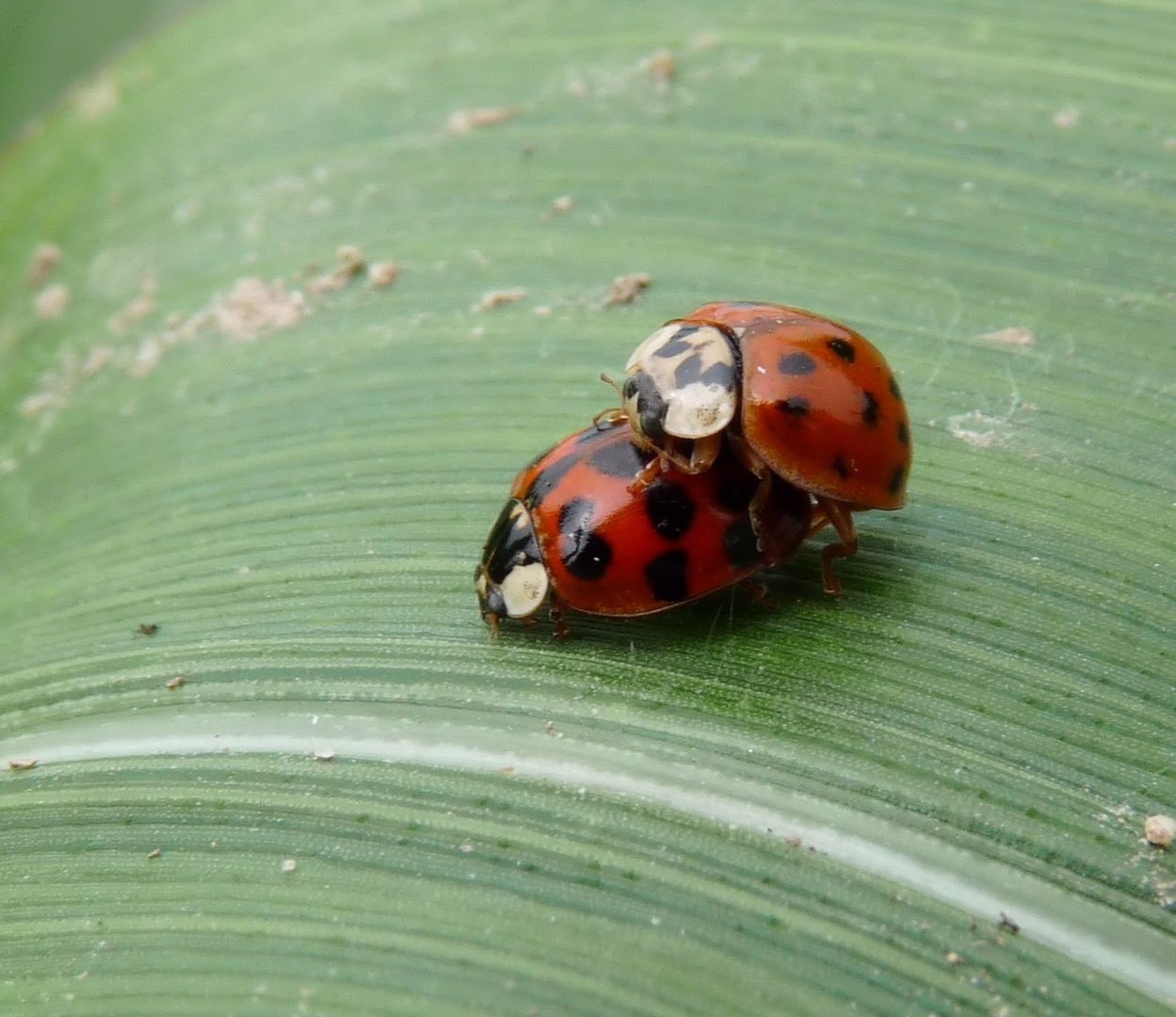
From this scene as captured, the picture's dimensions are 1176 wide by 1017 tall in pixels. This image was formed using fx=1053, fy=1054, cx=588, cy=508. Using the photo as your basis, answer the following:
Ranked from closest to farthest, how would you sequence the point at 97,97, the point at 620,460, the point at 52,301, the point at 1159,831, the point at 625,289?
the point at 1159,831, the point at 620,460, the point at 625,289, the point at 52,301, the point at 97,97

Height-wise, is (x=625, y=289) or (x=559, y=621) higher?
(x=625, y=289)

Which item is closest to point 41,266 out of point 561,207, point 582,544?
point 561,207

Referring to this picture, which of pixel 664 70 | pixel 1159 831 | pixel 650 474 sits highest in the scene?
pixel 664 70

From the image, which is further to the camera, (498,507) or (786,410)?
(498,507)

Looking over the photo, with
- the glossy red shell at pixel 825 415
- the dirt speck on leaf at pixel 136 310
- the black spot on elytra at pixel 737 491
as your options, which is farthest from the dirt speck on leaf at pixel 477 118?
the black spot on elytra at pixel 737 491

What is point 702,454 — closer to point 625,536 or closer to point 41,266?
point 625,536

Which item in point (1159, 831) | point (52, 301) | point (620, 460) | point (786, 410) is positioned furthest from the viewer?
point (52, 301)

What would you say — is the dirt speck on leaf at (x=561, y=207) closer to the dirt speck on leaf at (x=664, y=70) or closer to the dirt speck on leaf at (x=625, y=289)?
the dirt speck on leaf at (x=625, y=289)
